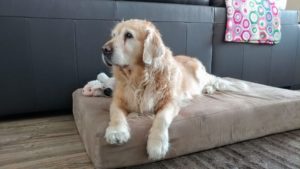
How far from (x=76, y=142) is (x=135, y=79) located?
0.56 metres

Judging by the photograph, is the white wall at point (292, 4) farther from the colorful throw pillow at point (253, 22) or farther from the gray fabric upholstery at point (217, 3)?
the gray fabric upholstery at point (217, 3)

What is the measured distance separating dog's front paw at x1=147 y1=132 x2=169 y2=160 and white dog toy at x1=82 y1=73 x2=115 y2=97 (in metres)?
0.76

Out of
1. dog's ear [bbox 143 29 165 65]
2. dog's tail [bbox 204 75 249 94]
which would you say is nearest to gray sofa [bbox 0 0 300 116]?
dog's tail [bbox 204 75 249 94]

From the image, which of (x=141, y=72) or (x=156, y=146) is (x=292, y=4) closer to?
(x=141, y=72)

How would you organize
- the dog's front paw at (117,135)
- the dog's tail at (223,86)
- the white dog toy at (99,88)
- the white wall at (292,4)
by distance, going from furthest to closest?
the white wall at (292,4) < the dog's tail at (223,86) < the white dog toy at (99,88) < the dog's front paw at (117,135)

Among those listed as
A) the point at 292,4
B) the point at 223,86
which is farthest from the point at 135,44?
the point at 292,4

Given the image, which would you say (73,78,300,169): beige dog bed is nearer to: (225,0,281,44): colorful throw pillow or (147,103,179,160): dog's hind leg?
(147,103,179,160): dog's hind leg

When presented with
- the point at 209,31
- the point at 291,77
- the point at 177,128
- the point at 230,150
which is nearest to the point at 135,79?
the point at 177,128

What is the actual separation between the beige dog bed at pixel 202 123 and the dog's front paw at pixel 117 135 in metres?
0.03

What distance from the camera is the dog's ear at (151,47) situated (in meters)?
1.48

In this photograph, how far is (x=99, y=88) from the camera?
190cm

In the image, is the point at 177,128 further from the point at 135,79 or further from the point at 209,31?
the point at 209,31

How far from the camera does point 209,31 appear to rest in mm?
2602

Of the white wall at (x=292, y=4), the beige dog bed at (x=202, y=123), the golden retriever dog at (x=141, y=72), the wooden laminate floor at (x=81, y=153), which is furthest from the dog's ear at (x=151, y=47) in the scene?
the white wall at (x=292, y=4)
